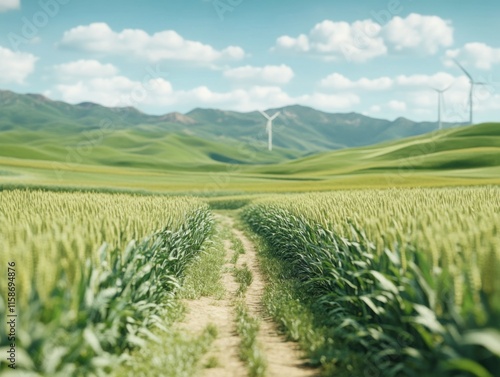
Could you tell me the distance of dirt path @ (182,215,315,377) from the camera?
895 centimetres

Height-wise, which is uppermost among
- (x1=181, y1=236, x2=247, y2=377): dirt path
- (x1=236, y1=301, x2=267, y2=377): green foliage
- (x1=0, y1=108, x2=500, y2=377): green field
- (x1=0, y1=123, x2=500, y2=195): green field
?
(x1=0, y1=123, x2=500, y2=195): green field

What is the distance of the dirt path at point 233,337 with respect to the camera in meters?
8.95

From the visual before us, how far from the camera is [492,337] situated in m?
5.04

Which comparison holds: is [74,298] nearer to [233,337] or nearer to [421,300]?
[421,300]

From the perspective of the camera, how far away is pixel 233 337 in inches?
436

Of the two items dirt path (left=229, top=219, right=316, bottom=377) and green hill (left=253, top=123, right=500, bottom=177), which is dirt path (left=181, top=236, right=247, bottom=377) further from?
green hill (left=253, top=123, right=500, bottom=177)

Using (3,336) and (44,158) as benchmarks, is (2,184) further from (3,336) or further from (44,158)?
(44,158)

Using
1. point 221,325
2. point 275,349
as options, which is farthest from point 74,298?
point 221,325

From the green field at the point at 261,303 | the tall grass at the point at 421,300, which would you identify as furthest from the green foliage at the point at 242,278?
the tall grass at the point at 421,300

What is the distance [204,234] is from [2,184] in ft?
140

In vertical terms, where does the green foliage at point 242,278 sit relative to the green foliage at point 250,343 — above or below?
below

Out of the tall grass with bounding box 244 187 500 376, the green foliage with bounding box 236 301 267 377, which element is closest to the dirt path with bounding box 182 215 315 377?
the green foliage with bounding box 236 301 267 377

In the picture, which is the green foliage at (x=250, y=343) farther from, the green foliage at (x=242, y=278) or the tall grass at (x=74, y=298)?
the green foliage at (x=242, y=278)

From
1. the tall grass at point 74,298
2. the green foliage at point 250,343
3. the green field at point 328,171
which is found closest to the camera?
the tall grass at point 74,298
